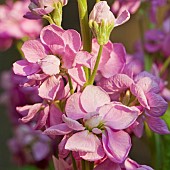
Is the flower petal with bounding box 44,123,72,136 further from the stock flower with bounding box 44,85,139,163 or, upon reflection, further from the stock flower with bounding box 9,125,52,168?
the stock flower with bounding box 9,125,52,168

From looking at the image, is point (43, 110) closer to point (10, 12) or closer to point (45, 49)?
point (45, 49)

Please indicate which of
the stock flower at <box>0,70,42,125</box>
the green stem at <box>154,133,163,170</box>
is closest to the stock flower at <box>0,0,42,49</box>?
the stock flower at <box>0,70,42,125</box>

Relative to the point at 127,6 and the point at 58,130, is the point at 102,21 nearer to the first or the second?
the point at 58,130

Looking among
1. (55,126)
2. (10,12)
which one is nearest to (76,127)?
(55,126)

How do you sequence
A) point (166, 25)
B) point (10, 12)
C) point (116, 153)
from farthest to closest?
point (10, 12)
point (166, 25)
point (116, 153)

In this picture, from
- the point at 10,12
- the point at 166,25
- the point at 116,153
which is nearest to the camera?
the point at 116,153

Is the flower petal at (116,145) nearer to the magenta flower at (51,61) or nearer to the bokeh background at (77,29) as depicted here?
the magenta flower at (51,61)
